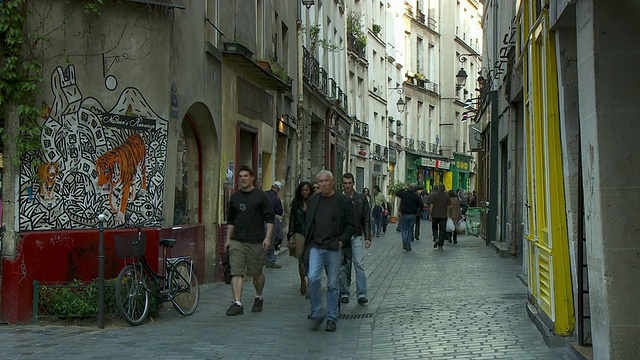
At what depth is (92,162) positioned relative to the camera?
415 inches

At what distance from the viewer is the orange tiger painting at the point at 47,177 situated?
33.4ft

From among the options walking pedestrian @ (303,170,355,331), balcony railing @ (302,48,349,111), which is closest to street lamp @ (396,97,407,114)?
balcony railing @ (302,48,349,111)

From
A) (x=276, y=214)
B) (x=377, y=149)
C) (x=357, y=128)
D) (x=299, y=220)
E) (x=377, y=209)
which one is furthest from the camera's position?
(x=377, y=149)

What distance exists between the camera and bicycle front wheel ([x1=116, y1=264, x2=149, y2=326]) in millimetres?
9422

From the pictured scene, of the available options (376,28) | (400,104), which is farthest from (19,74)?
(400,104)

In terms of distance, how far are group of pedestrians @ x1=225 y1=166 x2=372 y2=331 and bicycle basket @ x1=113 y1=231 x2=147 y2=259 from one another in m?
1.27

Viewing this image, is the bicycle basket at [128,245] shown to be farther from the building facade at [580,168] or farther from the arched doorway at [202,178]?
the building facade at [580,168]

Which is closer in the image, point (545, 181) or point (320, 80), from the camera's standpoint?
point (545, 181)

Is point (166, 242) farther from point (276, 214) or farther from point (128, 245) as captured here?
point (276, 214)

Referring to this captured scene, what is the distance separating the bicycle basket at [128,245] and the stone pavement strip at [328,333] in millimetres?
805

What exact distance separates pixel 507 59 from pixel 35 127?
11403mm

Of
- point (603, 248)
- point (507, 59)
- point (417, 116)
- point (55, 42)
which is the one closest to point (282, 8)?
point (507, 59)

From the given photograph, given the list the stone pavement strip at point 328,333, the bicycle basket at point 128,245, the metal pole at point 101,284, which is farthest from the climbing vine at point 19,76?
the stone pavement strip at point 328,333

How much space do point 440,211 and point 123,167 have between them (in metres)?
12.8
